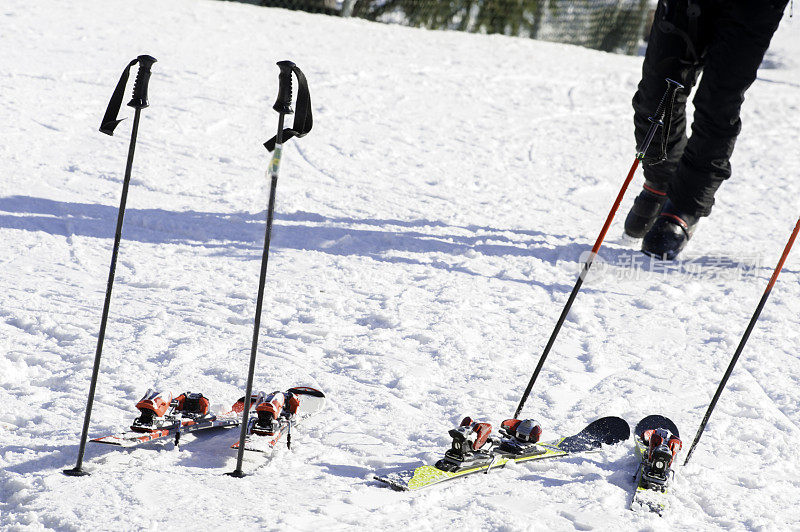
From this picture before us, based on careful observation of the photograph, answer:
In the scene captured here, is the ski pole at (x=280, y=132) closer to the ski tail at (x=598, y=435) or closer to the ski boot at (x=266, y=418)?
the ski boot at (x=266, y=418)

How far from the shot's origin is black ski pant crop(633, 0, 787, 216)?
402 cm

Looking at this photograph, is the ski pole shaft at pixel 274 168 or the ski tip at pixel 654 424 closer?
the ski pole shaft at pixel 274 168

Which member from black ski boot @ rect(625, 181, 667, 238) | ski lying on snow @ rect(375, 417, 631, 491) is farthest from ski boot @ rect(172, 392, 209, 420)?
black ski boot @ rect(625, 181, 667, 238)

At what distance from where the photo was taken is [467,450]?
102 inches

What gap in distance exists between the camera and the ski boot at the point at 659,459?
8.40ft

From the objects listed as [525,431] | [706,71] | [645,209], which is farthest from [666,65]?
[525,431]

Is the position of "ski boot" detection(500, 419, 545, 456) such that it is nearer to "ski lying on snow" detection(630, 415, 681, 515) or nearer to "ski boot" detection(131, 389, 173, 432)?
"ski lying on snow" detection(630, 415, 681, 515)

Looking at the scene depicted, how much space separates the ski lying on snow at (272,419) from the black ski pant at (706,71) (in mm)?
2206

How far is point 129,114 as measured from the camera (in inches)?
270

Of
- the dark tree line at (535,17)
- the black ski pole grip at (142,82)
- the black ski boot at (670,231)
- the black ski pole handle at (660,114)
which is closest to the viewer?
the black ski pole grip at (142,82)

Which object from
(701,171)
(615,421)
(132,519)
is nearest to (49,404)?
(132,519)

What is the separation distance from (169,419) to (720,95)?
3248mm

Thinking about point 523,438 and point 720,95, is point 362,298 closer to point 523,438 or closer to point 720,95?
point 523,438

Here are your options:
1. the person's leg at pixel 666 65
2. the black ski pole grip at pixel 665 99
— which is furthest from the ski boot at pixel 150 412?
the person's leg at pixel 666 65
